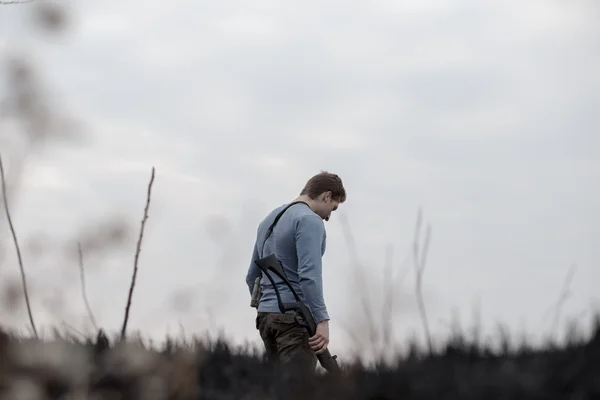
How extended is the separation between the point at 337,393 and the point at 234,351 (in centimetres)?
74

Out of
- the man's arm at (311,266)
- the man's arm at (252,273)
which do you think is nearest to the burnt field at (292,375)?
the man's arm at (311,266)

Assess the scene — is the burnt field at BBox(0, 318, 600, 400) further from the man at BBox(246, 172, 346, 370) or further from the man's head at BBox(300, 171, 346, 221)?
the man's head at BBox(300, 171, 346, 221)

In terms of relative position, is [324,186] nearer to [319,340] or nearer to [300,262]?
[300,262]

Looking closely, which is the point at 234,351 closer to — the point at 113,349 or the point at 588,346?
the point at 113,349

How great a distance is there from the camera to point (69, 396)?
226 cm

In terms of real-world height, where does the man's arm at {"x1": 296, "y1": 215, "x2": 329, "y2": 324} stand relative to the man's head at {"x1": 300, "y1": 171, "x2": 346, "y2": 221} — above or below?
below

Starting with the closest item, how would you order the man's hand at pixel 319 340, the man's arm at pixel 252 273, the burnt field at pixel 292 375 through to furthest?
the burnt field at pixel 292 375, the man's hand at pixel 319 340, the man's arm at pixel 252 273

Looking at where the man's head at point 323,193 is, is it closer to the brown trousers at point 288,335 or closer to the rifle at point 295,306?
the rifle at point 295,306

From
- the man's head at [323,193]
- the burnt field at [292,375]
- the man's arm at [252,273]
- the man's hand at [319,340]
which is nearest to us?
the burnt field at [292,375]

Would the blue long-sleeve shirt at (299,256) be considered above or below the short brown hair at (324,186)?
below

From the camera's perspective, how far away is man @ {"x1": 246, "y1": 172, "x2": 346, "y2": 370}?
4.64m

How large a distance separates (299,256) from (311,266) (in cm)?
10

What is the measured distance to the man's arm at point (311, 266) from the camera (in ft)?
15.2

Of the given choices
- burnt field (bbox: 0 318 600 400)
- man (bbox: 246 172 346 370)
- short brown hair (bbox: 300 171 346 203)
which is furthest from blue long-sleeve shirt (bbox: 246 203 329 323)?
burnt field (bbox: 0 318 600 400)
